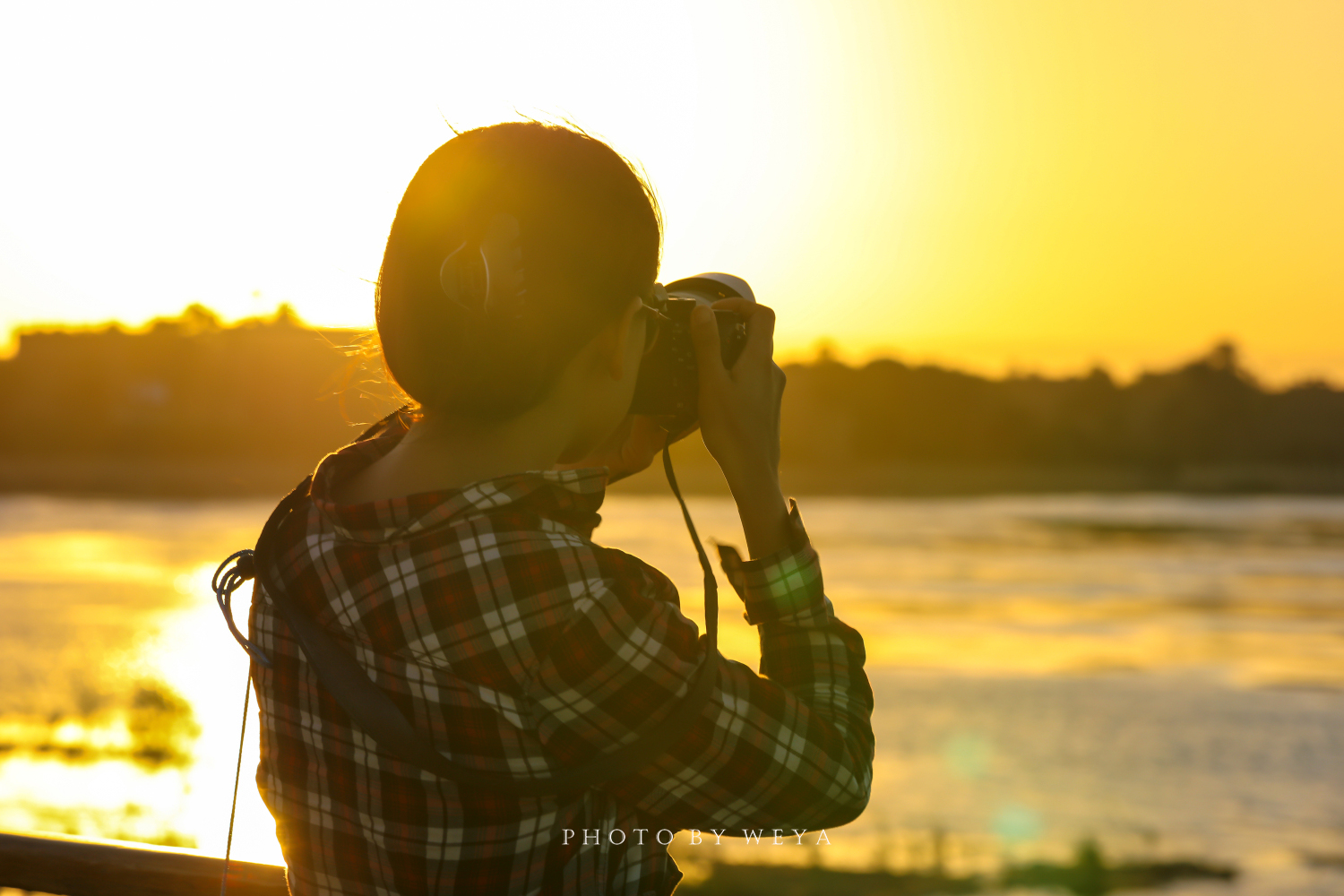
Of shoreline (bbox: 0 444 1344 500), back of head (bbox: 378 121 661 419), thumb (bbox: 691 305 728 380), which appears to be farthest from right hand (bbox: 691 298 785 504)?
shoreline (bbox: 0 444 1344 500)

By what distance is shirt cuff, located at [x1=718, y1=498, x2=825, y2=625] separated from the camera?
0.88 metres

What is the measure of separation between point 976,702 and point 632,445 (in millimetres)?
15012

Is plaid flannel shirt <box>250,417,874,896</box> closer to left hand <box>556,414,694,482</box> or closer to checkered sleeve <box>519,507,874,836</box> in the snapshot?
checkered sleeve <box>519,507,874,836</box>

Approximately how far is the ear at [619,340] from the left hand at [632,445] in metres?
0.17

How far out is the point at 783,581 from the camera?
0.88m

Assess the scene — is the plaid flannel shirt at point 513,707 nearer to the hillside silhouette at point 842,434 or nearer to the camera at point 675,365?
the camera at point 675,365

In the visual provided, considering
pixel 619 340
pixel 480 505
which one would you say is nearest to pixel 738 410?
pixel 619 340

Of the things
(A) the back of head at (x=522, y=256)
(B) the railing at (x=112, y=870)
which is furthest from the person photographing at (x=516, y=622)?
(B) the railing at (x=112, y=870)

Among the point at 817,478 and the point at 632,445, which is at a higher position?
the point at 817,478

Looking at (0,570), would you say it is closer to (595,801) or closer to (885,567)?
(885,567)

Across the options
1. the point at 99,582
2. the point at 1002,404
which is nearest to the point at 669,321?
the point at 99,582

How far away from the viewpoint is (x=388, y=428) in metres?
0.97

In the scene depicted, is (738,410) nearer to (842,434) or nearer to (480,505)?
(480,505)

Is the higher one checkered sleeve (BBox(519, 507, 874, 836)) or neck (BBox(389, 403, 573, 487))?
neck (BBox(389, 403, 573, 487))
